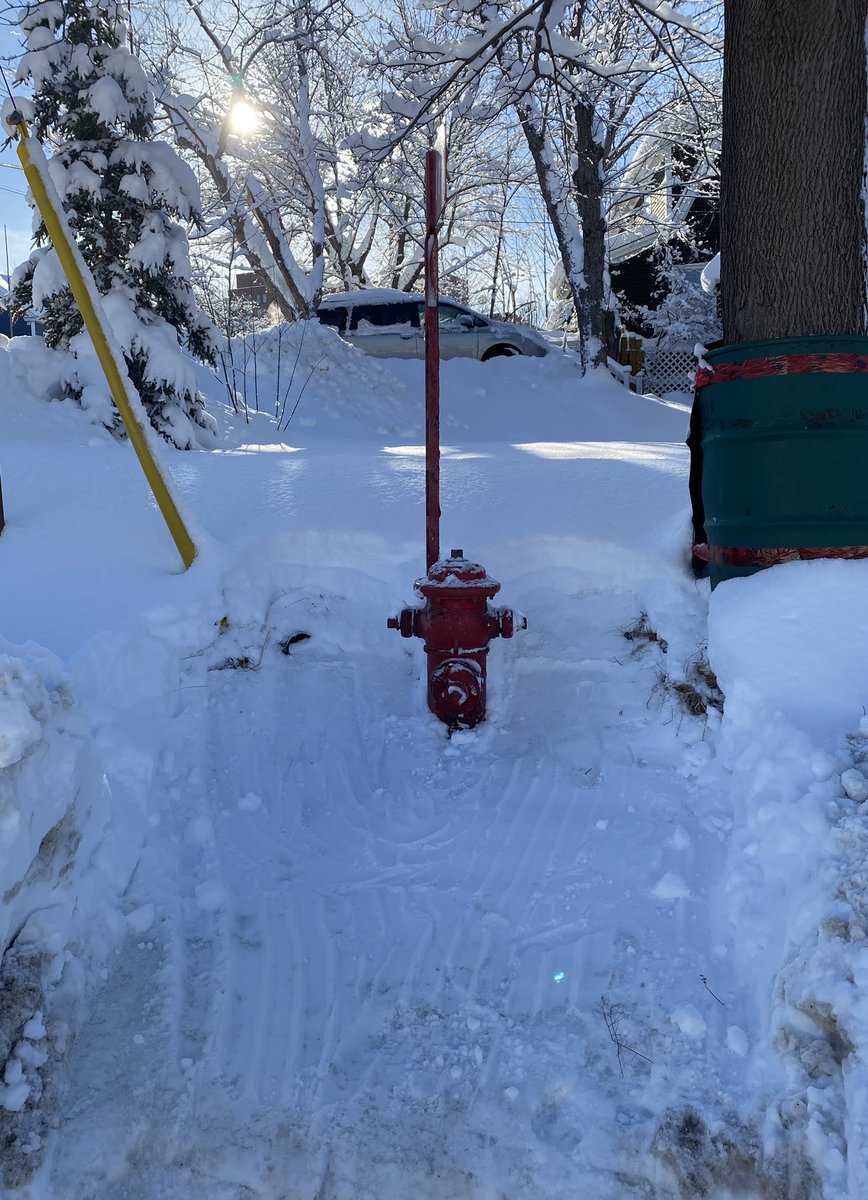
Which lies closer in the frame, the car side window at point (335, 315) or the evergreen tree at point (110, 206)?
the evergreen tree at point (110, 206)

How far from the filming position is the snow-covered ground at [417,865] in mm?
1852

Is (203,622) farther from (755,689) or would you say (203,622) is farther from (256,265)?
(256,265)

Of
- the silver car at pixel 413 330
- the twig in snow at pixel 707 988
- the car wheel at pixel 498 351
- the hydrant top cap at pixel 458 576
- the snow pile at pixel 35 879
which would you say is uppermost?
the silver car at pixel 413 330

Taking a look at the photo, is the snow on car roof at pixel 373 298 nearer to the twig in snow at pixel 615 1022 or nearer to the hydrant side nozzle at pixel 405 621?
the hydrant side nozzle at pixel 405 621

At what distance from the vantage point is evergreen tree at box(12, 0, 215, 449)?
7.94 metres

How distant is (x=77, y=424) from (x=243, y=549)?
4391mm

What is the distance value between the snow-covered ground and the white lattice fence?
1511 cm

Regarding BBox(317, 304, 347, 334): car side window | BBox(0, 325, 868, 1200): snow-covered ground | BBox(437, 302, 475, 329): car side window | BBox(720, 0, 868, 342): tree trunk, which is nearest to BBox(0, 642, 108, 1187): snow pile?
BBox(0, 325, 868, 1200): snow-covered ground

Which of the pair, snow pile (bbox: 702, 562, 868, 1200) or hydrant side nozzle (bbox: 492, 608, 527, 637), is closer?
snow pile (bbox: 702, 562, 868, 1200)

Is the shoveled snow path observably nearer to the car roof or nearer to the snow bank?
the snow bank

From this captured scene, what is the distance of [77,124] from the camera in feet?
26.6

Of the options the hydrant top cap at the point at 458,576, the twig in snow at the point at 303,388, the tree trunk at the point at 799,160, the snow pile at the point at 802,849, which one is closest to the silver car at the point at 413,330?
the twig in snow at the point at 303,388

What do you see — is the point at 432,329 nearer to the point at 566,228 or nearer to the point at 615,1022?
the point at 615,1022

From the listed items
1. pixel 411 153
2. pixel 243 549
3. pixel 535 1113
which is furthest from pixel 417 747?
pixel 411 153
